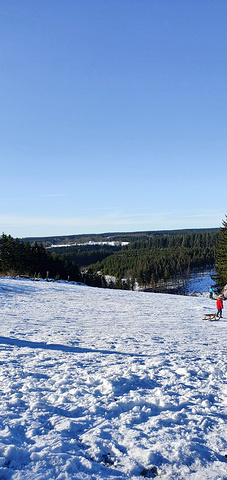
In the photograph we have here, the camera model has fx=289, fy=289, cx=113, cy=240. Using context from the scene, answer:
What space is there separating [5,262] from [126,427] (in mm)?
59080

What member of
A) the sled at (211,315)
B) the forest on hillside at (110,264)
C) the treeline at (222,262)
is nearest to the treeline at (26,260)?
the forest on hillside at (110,264)

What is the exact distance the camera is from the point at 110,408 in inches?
221

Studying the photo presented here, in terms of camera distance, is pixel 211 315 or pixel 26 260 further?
pixel 26 260

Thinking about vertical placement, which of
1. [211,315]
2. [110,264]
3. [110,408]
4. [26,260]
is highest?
[110,408]

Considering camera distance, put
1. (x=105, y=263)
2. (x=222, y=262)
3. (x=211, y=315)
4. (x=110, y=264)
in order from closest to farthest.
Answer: (x=211, y=315)
(x=222, y=262)
(x=110, y=264)
(x=105, y=263)

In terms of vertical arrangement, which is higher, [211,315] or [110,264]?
[211,315]

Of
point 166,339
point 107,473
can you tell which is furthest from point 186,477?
point 166,339

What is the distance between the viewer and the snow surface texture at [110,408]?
4.05m

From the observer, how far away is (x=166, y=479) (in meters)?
3.85

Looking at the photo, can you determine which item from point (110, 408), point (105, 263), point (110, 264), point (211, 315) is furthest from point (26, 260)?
point (105, 263)

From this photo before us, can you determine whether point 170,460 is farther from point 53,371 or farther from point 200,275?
point 200,275

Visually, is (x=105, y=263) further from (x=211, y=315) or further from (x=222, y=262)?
(x=211, y=315)

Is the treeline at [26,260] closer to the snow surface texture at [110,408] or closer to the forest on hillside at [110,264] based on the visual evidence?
the forest on hillside at [110,264]

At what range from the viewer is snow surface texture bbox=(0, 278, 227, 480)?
159 inches
